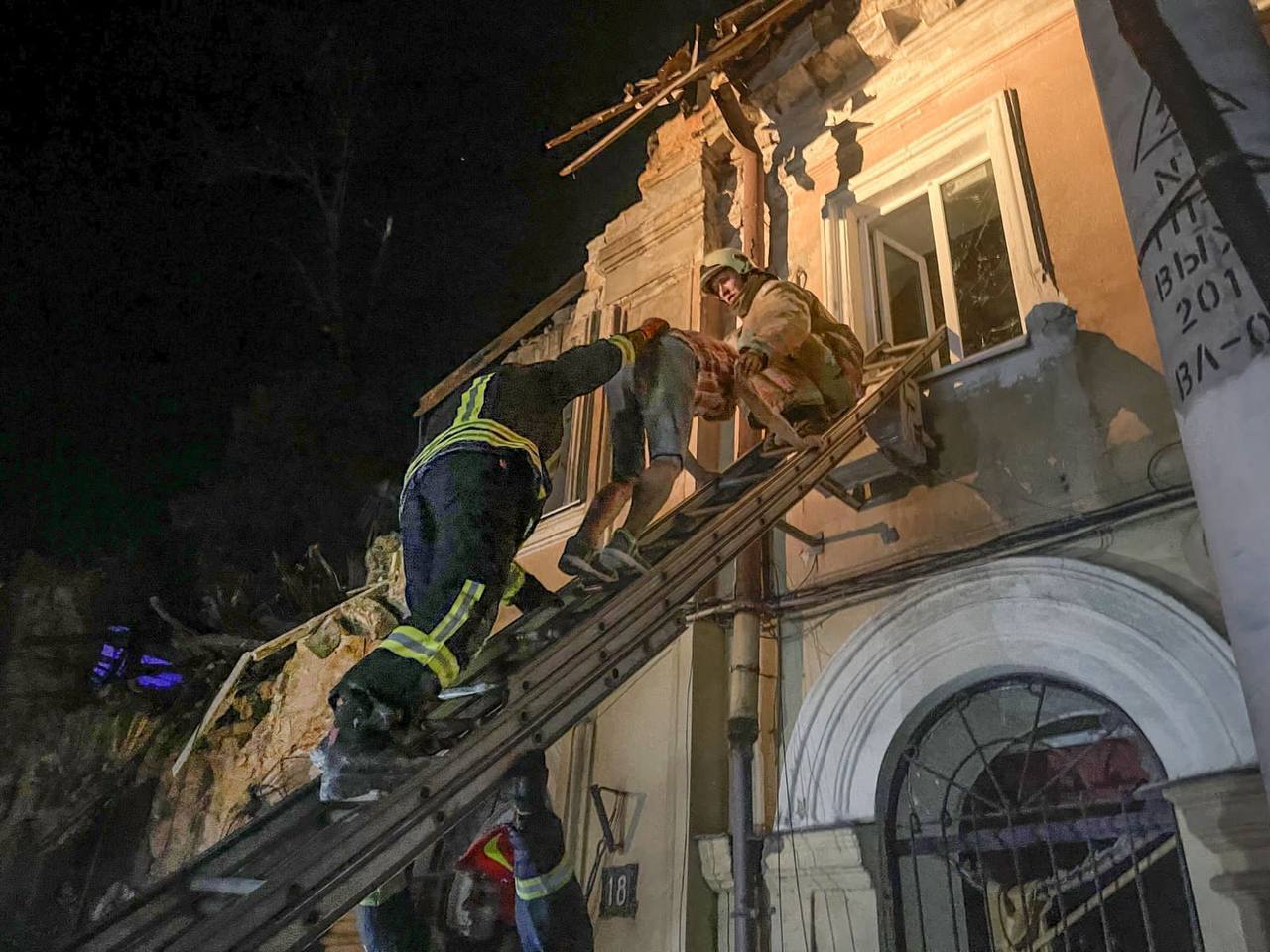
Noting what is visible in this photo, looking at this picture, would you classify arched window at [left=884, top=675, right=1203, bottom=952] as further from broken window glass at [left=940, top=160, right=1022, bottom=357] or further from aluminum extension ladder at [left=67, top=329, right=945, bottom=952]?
broken window glass at [left=940, top=160, right=1022, bottom=357]

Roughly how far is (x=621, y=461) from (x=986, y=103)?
447 cm

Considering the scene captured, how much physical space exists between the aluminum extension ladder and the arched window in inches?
87.9

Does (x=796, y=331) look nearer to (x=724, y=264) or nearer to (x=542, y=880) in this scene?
(x=724, y=264)

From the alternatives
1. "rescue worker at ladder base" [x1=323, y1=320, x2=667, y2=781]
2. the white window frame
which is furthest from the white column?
"rescue worker at ladder base" [x1=323, y1=320, x2=667, y2=781]

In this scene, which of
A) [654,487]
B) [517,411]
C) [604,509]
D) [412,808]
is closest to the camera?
[412,808]

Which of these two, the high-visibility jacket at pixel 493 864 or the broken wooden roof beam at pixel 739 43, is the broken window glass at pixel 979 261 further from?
the high-visibility jacket at pixel 493 864

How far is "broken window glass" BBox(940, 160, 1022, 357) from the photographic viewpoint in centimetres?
656

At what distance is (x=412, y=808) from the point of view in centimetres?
231

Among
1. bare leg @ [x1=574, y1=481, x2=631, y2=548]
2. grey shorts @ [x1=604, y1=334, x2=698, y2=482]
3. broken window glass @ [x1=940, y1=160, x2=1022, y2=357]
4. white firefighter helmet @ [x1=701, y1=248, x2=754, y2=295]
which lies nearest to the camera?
bare leg @ [x1=574, y1=481, x2=631, y2=548]

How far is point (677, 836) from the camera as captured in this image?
18.4ft

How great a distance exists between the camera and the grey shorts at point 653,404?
435 centimetres

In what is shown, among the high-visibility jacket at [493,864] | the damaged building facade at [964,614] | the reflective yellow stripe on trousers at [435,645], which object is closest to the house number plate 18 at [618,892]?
the damaged building facade at [964,614]

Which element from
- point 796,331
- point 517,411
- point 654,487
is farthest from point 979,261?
point 517,411

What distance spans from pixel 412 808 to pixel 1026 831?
11.8ft
